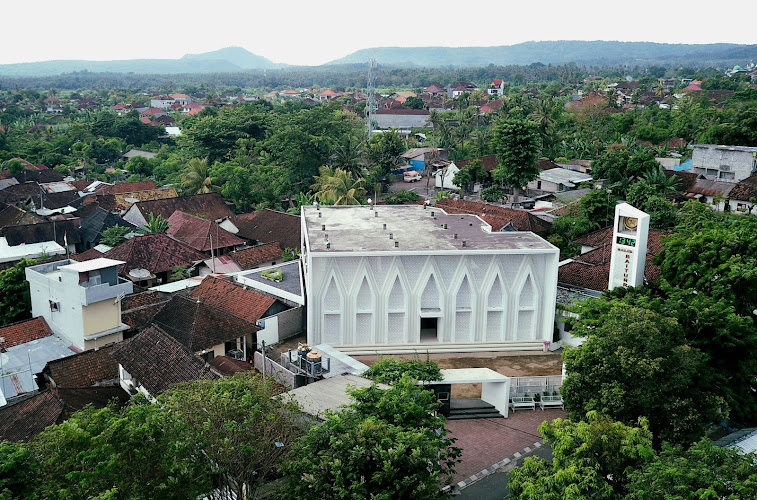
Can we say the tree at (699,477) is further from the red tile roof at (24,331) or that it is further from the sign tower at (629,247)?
the red tile roof at (24,331)

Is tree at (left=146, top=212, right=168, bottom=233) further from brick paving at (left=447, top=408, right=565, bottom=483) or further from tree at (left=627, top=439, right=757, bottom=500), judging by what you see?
tree at (left=627, top=439, right=757, bottom=500)

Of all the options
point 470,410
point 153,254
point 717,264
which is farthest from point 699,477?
point 153,254

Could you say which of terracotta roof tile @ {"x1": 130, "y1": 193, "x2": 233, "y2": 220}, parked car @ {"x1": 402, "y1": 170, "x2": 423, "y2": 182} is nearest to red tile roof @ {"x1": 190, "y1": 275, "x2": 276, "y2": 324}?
terracotta roof tile @ {"x1": 130, "y1": 193, "x2": 233, "y2": 220}

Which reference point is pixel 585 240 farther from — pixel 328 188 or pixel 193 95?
→ pixel 193 95

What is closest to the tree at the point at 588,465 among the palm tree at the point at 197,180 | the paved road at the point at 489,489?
the paved road at the point at 489,489

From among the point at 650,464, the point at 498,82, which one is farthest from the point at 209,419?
the point at 498,82

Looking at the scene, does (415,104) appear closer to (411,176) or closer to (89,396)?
(411,176)
